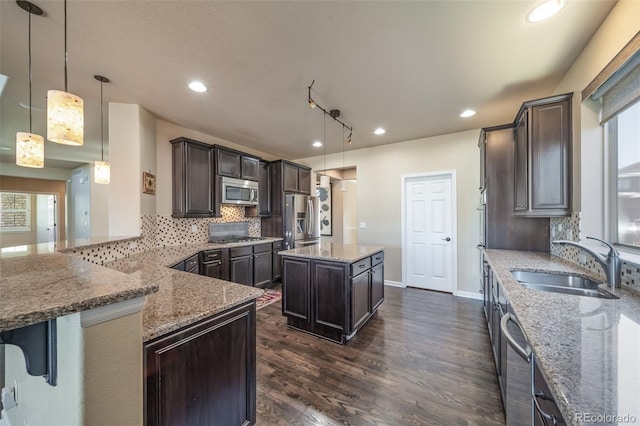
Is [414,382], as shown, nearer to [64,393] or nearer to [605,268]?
[605,268]

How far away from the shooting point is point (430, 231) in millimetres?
4262

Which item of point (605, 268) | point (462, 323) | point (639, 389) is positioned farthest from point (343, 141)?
point (639, 389)

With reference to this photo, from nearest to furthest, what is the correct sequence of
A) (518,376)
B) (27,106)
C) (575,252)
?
(518,376), (575,252), (27,106)

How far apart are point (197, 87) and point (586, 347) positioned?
10.9ft

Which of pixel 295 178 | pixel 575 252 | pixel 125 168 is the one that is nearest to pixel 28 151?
pixel 125 168

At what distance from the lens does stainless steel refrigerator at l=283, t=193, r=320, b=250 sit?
190 inches

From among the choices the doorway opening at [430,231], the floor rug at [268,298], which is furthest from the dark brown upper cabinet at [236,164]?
the doorway opening at [430,231]

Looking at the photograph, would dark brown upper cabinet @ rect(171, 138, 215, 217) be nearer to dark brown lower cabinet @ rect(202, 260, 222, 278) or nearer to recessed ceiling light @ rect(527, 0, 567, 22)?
dark brown lower cabinet @ rect(202, 260, 222, 278)

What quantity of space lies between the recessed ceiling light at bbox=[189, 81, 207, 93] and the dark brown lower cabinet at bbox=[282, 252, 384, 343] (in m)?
2.07

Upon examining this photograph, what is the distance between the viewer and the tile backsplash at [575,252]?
4.50 ft

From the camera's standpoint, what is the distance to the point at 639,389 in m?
0.61

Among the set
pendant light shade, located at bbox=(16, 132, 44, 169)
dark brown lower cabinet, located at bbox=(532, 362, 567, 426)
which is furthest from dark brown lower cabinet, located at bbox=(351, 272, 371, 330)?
pendant light shade, located at bbox=(16, 132, 44, 169)

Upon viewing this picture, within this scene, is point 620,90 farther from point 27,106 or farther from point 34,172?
point 34,172

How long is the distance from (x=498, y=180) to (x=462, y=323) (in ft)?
5.92
